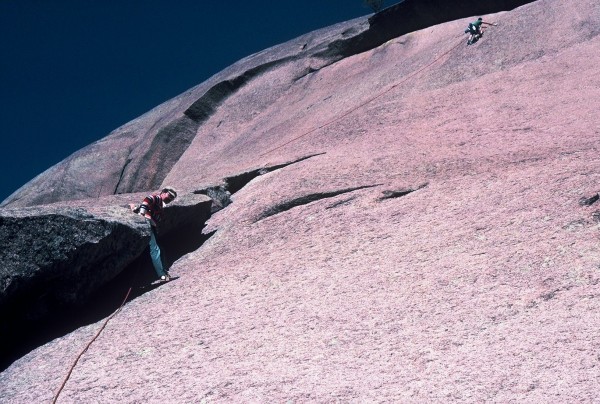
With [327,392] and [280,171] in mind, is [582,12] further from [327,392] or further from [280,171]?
[327,392]

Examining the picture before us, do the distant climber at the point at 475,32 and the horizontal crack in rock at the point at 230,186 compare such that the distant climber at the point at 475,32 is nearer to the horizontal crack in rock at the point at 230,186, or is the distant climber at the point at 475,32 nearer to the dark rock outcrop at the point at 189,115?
the dark rock outcrop at the point at 189,115

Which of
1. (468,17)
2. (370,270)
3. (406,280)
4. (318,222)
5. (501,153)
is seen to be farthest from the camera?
(468,17)

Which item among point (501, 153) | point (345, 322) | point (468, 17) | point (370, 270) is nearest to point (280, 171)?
point (501, 153)

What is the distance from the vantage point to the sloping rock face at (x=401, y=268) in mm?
4766

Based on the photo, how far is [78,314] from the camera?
8.35 m

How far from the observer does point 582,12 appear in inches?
567

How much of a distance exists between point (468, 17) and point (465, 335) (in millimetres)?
16556

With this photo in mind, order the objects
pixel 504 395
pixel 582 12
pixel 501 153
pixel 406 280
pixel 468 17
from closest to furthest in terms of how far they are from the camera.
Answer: pixel 504 395 < pixel 406 280 < pixel 501 153 < pixel 582 12 < pixel 468 17

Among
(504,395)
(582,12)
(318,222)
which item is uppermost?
(582,12)

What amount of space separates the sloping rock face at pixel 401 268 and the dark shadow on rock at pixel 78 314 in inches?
13.5

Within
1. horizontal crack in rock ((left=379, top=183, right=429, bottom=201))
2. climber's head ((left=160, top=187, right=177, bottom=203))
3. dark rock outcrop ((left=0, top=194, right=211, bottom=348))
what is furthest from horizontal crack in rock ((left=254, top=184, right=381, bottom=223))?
dark rock outcrop ((left=0, top=194, right=211, bottom=348))

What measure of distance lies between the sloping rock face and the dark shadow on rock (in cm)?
34

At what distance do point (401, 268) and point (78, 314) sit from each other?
15.7 feet

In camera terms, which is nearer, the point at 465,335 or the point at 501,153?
the point at 465,335
